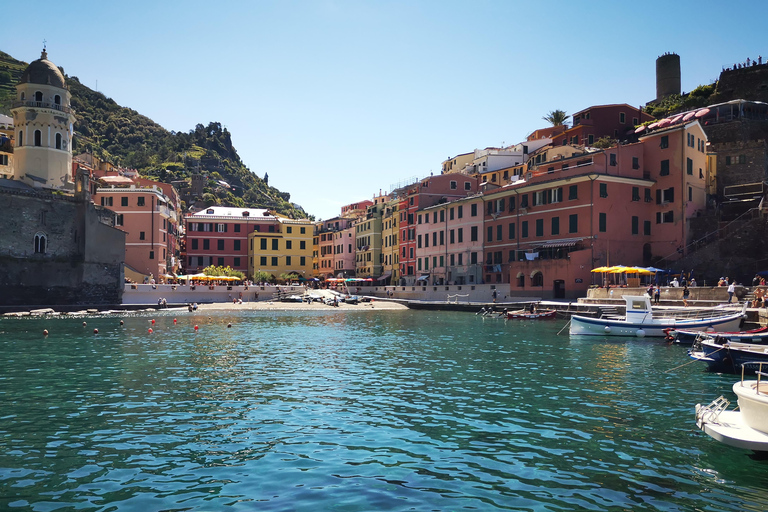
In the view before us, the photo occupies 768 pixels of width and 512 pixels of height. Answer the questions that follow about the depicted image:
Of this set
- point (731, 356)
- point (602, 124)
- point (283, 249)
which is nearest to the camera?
point (731, 356)

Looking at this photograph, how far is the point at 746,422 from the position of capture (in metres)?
11.5

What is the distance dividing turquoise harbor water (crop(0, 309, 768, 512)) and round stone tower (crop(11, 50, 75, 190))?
5062cm

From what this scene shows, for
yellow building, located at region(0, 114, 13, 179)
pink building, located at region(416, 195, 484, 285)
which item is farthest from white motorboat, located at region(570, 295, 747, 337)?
yellow building, located at region(0, 114, 13, 179)

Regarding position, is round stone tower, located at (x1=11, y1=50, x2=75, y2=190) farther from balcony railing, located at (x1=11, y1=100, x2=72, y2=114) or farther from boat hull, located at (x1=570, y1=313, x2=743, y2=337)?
boat hull, located at (x1=570, y1=313, x2=743, y2=337)

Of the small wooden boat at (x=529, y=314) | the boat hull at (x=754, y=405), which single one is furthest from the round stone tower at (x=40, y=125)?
the boat hull at (x=754, y=405)

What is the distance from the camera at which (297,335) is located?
3656 centimetres

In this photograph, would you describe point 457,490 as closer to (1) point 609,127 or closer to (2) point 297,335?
(2) point 297,335

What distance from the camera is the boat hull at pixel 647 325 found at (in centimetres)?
3078

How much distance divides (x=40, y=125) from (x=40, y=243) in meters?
19.1

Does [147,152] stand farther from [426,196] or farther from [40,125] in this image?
[426,196]

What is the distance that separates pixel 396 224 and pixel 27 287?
169 feet

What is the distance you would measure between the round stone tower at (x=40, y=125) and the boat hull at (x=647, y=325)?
6203cm

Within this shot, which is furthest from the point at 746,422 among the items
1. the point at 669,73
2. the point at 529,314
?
the point at 669,73

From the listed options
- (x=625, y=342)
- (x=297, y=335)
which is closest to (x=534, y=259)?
(x=625, y=342)
